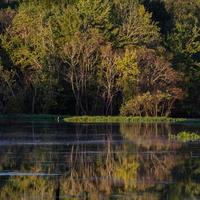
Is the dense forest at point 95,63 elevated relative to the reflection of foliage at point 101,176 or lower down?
elevated

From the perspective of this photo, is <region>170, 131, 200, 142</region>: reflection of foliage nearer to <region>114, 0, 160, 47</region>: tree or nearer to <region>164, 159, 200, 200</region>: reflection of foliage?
<region>164, 159, 200, 200</region>: reflection of foliage

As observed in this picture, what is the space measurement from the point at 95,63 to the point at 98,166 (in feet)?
138

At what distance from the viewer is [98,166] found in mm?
28656

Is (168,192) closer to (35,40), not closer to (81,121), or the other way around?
(81,121)

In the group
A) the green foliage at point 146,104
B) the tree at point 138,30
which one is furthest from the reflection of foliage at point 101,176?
the tree at point 138,30

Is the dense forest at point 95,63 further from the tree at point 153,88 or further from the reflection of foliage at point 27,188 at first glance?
the reflection of foliage at point 27,188

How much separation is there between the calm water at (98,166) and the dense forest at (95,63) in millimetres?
21799

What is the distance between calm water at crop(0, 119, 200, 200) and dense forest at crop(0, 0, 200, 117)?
2180cm

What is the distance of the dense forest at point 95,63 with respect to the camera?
222 feet

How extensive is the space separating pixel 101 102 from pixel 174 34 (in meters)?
11.0

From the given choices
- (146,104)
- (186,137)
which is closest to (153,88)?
(146,104)

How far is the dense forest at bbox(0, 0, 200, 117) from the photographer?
67750 mm

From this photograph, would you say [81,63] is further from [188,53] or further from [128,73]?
[188,53]

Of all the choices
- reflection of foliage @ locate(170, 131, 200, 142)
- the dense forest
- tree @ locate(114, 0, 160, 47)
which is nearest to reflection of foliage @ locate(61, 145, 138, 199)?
reflection of foliage @ locate(170, 131, 200, 142)
